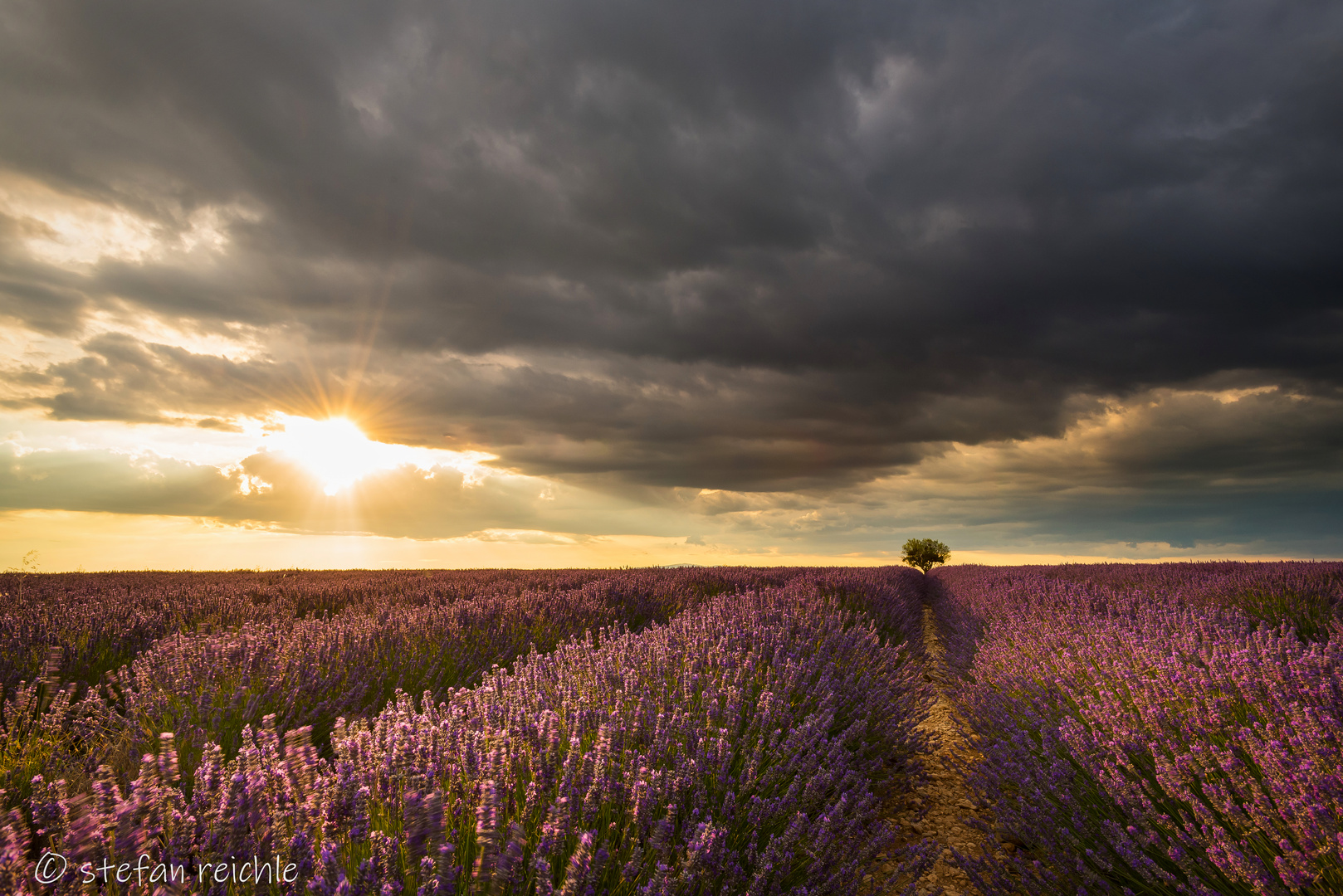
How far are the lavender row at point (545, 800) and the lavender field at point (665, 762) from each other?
0.01 m

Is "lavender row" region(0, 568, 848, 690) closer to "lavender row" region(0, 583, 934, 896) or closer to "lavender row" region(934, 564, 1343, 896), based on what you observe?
"lavender row" region(0, 583, 934, 896)

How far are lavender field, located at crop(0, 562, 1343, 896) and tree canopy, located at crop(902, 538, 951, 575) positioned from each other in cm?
3588

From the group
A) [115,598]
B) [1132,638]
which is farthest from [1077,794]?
[115,598]

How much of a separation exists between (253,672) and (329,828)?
2641mm

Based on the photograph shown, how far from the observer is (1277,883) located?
1781 millimetres

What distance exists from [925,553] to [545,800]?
41256 mm

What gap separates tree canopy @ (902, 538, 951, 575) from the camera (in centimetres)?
3882

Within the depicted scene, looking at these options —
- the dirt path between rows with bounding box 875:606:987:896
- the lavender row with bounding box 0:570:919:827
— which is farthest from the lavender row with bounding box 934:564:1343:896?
the lavender row with bounding box 0:570:919:827

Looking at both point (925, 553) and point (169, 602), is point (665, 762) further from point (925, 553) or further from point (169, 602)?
point (925, 553)

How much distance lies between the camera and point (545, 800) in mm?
1741

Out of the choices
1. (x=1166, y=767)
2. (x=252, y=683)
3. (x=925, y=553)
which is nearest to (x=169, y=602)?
(x=252, y=683)

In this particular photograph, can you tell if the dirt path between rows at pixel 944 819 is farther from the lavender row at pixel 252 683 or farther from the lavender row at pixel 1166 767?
the lavender row at pixel 252 683

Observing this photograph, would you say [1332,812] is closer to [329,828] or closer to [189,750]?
[329,828]

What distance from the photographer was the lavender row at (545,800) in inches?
48.8
